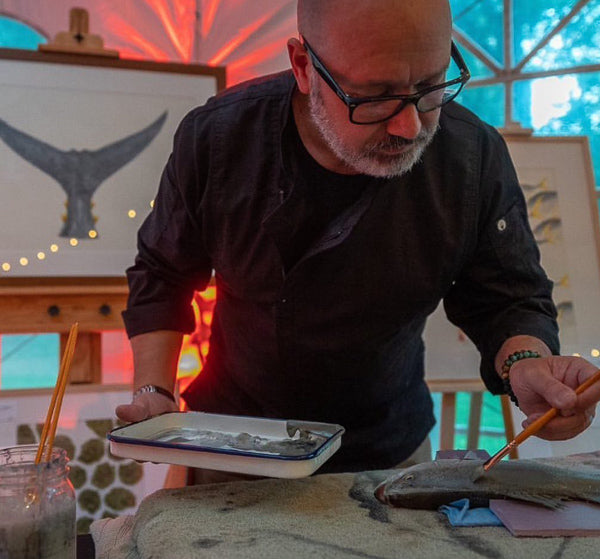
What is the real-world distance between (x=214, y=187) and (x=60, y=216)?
88 centimetres

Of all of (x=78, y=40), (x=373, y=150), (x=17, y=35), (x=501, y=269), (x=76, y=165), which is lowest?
(x=501, y=269)

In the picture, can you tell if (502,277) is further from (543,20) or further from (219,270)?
(543,20)

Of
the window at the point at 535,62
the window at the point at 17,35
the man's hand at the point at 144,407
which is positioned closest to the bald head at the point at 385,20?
the man's hand at the point at 144,407

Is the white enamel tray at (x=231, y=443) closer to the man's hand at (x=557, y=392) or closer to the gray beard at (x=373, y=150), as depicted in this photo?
the man's hand at (x=557, y=392)

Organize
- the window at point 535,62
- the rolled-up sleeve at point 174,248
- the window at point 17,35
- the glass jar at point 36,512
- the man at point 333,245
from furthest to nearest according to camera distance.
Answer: the window at point 535,62 < the window at point 17,35 < the rolled-up sleeve at point 174,248 < the man at point 333,245 < the glass jar at point 36,512

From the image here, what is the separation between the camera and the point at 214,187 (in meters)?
1.08

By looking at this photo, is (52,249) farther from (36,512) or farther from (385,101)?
(36,512)

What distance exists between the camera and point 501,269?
41.8 inches

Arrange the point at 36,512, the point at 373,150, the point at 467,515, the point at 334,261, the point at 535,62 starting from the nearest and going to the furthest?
the point at 36,512
the point at 467,515
the point at 373,150
the point at 334,261
the point at 535,62

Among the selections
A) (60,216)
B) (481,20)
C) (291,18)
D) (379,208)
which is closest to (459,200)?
(379,208)

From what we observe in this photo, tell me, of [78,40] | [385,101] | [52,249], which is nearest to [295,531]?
[385,101]

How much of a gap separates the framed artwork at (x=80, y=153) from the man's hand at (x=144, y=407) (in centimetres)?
90

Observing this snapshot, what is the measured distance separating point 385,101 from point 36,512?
628mm

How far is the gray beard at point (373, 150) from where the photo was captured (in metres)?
0.93
